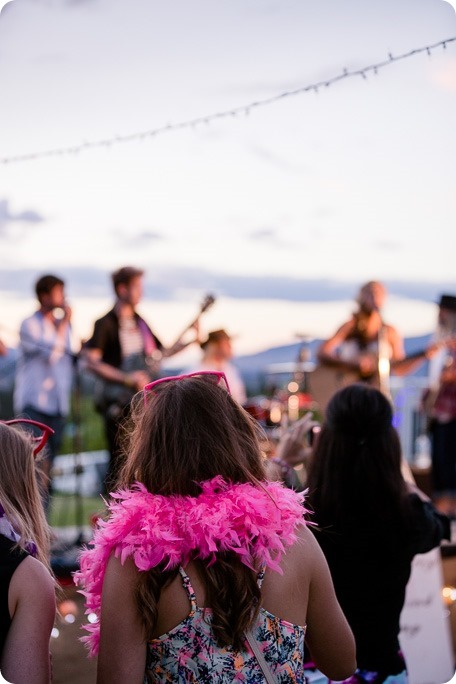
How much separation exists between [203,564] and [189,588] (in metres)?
0.05

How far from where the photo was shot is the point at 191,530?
1233 millimetres

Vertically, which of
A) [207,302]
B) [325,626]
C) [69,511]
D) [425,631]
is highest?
[207,302]

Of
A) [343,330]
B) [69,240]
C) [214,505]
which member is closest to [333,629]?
[214,505]

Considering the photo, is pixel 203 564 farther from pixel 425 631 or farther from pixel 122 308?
pixel 122 308

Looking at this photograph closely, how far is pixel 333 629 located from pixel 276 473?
0.54 m

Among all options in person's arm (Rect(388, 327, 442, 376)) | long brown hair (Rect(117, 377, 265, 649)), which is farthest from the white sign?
person's arm (Rect(388, 327, 442, 376))

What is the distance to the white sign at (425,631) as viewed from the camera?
263 cm

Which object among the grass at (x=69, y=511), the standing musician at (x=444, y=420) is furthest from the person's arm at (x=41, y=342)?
the standing musician at (x=444, y=420)

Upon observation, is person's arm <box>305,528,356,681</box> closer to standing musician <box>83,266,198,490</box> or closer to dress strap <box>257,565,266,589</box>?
dress strap <box>257,565,266,589</box>

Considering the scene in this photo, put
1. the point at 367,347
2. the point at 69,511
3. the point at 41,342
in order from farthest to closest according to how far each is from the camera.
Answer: the point at 69,511, the point at 367,347, the point at 41,342

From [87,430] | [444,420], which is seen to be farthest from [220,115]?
[87,430]

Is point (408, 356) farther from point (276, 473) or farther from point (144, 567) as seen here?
point (144, 567)

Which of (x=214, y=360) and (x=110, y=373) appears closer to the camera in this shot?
(x=110, y=373)

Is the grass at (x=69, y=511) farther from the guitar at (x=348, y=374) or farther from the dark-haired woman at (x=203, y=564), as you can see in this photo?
the dark-haired woman at (x=203, y=564)
